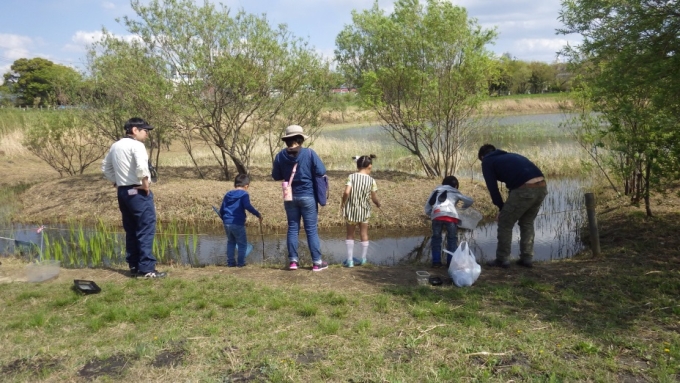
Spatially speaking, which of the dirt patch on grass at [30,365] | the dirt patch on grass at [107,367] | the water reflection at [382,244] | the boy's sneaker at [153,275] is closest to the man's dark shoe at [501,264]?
the water reflection at [382,244]

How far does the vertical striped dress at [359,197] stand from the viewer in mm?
6902

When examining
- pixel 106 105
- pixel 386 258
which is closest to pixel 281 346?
pixel 386 258

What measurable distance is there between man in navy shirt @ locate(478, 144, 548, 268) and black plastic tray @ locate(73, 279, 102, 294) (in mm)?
4605

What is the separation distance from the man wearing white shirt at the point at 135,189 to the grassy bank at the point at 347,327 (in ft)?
1.18

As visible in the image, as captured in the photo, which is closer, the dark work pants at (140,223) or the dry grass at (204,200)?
the dark work pants at (140,223)

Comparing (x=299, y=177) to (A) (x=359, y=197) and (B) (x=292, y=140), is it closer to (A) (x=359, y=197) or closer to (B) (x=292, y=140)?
(B) (x=292, y=140)

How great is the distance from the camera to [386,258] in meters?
8.93

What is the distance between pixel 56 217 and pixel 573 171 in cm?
1431

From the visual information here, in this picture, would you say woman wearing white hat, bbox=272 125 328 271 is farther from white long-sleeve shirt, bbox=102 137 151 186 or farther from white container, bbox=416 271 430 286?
white long-sleeve shirt, bbox=102 137 151 186

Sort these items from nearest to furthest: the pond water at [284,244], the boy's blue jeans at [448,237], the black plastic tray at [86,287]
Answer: the black plastic tray at [86,287] < the boy's blue jeans at [448,237] < the pond water at [284,244]

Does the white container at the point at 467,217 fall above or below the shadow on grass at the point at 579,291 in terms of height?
above

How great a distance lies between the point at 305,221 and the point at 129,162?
2147mm

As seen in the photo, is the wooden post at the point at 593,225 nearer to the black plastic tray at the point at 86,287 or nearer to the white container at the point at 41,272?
the black plastic tray at the point at 86,287

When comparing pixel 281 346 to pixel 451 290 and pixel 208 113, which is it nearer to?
pixel 451 290
